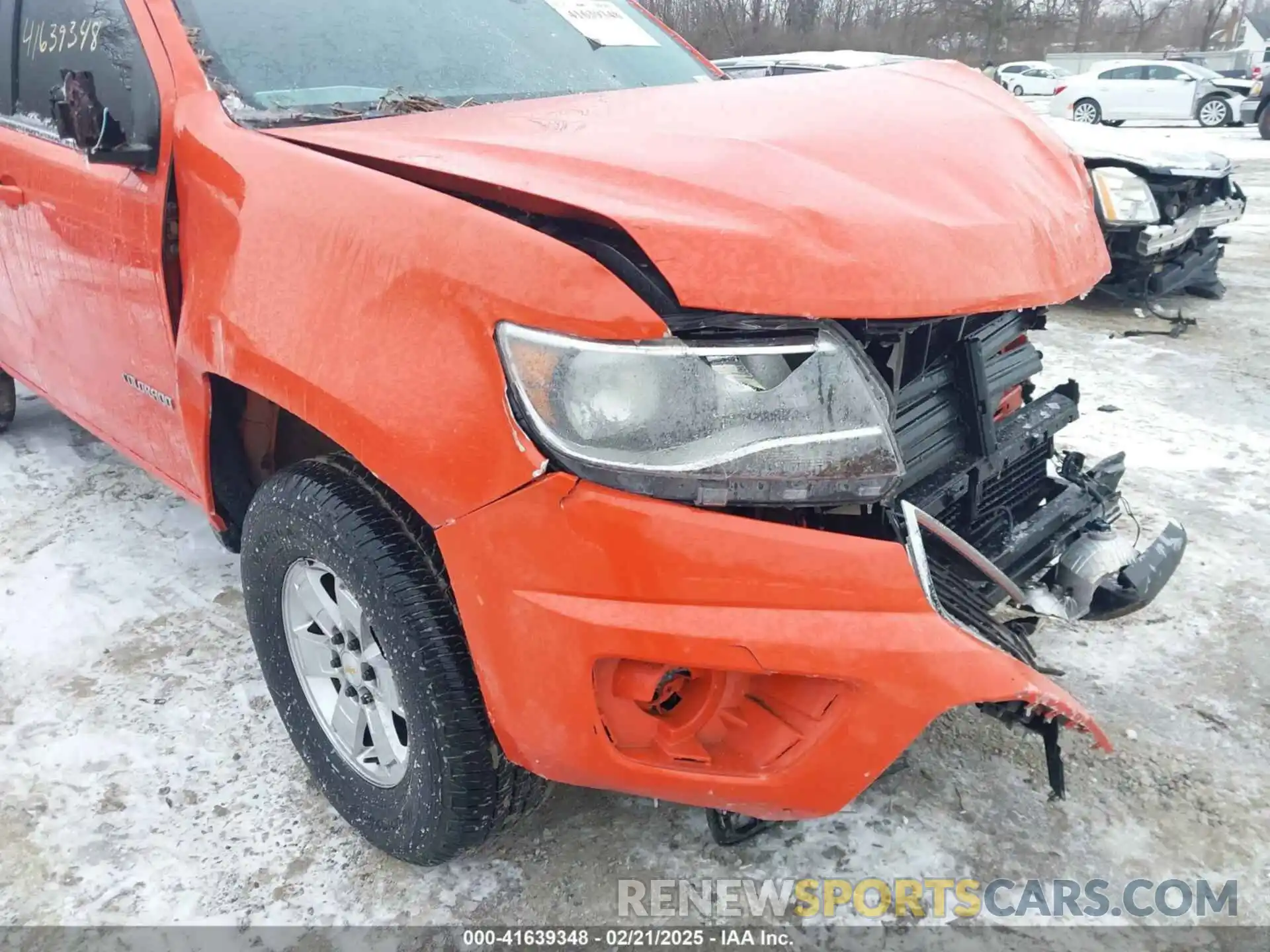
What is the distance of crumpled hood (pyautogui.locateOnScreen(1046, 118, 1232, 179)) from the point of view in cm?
559

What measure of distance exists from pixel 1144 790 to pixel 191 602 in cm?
269

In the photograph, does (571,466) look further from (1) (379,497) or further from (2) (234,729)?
(2) (234,729)

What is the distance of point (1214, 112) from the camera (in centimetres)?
1867

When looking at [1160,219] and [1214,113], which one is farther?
[1214,113]

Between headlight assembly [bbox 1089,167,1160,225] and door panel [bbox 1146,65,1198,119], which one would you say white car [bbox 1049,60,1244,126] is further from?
headlight assembly [bbox 1089,167,1160,225]

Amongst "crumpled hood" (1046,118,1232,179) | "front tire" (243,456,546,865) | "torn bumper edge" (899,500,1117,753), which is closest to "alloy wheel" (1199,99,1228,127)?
"crumpled hood" (1046,118,1232,179)

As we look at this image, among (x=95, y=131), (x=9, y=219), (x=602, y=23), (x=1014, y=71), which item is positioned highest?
(x=1014, y=71)

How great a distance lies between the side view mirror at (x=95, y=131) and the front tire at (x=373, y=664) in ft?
2.58

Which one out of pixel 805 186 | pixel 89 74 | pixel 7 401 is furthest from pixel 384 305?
pixel 7 401

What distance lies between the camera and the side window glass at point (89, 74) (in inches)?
80.2

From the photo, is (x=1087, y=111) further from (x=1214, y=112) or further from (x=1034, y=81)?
(x=1034, y=81)

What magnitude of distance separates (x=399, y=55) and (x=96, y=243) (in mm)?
886

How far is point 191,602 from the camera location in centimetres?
293

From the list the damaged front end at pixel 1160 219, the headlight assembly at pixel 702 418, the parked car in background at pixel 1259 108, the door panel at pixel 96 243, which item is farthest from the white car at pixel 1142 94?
the headlight assembly at pixel 702 418
